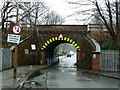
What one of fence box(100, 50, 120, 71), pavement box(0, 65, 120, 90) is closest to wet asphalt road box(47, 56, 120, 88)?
pavement box(0, 65, 120, 90)

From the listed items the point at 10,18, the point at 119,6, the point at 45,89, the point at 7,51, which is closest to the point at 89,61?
the point at 119,6

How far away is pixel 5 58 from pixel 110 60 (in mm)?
12752

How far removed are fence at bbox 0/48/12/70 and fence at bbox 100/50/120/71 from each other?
11.4 m

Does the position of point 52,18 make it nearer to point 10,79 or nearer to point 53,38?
point 53,38

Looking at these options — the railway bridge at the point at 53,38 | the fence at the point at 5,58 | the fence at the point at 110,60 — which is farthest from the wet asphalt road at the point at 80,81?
the railway bridge at the point at 53,38

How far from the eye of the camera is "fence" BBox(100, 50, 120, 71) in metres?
37.7

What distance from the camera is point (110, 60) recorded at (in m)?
38.0

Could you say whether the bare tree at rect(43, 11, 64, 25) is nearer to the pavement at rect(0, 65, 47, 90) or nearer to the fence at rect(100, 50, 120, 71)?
the fence at rect(100, 50, 120, 71)

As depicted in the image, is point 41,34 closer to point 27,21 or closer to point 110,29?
point 27,21

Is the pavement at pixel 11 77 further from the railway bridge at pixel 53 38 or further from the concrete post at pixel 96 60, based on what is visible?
the railway bridge at pixel 53 38

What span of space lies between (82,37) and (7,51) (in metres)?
17.9

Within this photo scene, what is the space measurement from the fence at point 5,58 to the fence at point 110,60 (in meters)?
11.4

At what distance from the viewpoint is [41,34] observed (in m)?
52.8

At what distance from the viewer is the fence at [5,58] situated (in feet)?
107
